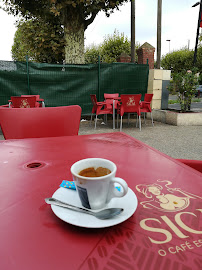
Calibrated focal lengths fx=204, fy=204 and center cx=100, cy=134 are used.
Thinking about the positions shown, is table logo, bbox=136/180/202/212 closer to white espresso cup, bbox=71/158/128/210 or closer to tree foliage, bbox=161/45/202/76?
white espresso cup, bbox=71/158/128/210

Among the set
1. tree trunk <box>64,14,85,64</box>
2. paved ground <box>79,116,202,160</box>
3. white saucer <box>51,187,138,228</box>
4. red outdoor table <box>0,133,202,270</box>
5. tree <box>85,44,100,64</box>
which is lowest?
paved ground <box>79,116,202,160</box>

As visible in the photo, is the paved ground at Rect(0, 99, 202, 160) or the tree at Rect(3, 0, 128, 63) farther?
the tree at Rect(3, 0, 128, 63)

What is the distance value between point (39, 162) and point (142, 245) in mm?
684

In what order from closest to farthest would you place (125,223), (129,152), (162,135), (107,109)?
(125,223)
(129,152)
(162,135)
(107,109)

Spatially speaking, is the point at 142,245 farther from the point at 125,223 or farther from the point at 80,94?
the point at 80,94

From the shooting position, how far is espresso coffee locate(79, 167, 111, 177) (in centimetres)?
68

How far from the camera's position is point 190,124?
672 centimetres

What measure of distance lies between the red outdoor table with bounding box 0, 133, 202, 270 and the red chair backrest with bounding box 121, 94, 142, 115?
5.11 metres

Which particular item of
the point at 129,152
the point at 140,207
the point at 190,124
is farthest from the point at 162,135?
the point at 140,207

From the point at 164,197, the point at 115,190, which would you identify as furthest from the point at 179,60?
the point at 115,190

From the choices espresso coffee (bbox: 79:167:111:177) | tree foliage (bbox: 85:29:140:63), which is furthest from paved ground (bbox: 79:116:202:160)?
tree foliage (bbox: 85:29:140:63)

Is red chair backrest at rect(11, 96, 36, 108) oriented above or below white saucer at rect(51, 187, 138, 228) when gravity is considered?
above

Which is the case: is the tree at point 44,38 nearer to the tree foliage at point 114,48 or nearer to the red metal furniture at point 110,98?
the red metal furniture at point 110,98

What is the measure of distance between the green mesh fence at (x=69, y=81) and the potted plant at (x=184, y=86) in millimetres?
1195
